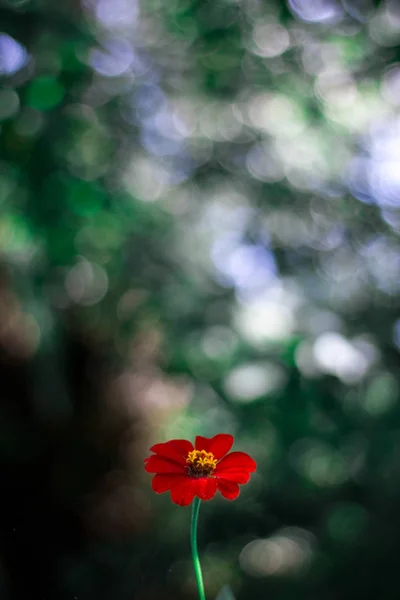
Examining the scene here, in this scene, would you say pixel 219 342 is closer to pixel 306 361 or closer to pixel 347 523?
pixel 306 361

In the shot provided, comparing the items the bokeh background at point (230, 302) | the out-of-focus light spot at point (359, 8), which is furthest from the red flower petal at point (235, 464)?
the out-of-focus light spot at point (359, 8)

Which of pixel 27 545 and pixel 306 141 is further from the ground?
pixel 306 141

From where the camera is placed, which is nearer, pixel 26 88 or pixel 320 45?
pixel 26 88

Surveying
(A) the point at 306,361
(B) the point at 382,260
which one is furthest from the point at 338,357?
(B) the point at 382,260

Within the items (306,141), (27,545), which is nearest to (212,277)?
(306,141)

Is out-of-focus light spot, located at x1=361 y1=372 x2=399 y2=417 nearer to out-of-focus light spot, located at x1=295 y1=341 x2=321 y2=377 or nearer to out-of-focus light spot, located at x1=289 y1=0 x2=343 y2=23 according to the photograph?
out-of-focus light spot, located at x1=295 y1=341 x2=321 y2=377

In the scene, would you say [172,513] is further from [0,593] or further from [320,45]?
[320,45]
